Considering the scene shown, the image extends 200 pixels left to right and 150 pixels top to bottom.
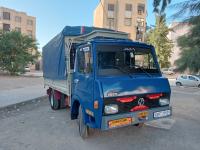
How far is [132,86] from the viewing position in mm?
4824

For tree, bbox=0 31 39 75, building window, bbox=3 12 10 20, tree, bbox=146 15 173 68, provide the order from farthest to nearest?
building window, bbox=3 12 10 20, tree, bbox=146 15 173 68, tree, bbox=0 31 39 75

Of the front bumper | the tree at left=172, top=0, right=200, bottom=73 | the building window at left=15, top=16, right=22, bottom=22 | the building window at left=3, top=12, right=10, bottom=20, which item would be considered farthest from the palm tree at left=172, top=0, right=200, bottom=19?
the building window at left=15, top=16, right=22, bottom=22

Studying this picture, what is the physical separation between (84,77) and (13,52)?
85.6 feet

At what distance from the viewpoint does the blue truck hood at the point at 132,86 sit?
4.60 m

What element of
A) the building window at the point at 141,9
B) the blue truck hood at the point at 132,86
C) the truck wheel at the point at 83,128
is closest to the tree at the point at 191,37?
the blue truck hood at the point at 132,86

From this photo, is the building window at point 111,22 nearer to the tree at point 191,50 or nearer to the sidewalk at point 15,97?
the sidewalk at point 15,97

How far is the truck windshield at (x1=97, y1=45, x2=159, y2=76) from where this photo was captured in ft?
16.9

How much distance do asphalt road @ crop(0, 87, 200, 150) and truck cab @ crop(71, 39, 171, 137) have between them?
55 centimetres

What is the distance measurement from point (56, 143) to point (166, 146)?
2534 millimetres

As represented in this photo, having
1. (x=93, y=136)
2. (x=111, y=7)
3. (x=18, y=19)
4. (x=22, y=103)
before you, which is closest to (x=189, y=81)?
(x=22, y=103)

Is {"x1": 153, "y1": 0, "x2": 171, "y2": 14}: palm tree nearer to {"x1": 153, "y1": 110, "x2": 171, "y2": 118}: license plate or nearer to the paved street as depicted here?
{"x1": 153, "y1": 110, "x2": 171, "y2": 118}: license plate

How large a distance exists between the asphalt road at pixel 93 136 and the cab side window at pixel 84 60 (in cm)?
171

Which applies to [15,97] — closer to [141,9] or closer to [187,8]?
[187,8]

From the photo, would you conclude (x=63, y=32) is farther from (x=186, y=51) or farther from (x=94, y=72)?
(x=186, y=51)
